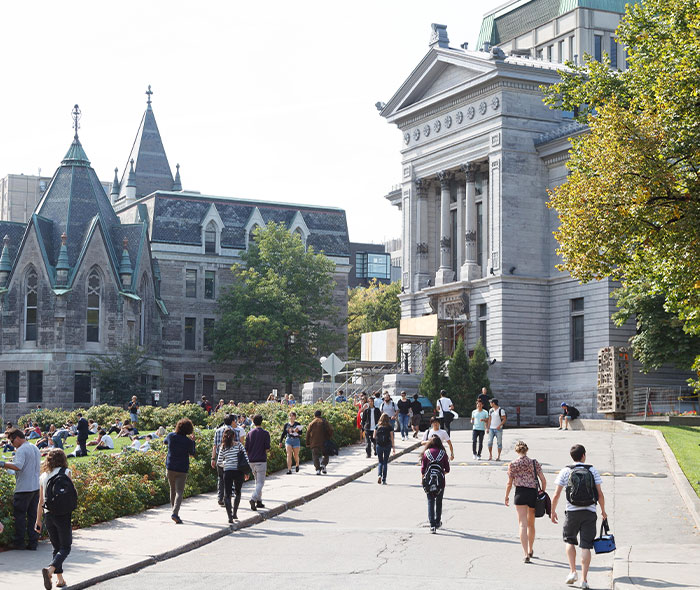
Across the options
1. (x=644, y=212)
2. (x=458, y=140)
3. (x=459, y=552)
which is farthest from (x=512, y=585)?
(x=458, y=140)

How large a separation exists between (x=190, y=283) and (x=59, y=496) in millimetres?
63920

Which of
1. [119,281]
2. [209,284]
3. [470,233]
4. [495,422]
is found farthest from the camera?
[209,284]

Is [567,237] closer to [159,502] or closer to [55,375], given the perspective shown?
[159,502]

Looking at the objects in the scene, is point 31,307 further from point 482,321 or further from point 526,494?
point 526,494

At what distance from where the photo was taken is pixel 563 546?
1936cm

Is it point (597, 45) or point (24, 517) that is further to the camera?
point (597, 45)

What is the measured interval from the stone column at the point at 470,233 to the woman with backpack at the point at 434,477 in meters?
44.0

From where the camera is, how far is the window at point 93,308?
70188mm

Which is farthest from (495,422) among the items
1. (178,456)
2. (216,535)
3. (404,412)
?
(216,535)

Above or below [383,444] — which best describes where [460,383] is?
above

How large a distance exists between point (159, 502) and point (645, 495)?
1056 cm

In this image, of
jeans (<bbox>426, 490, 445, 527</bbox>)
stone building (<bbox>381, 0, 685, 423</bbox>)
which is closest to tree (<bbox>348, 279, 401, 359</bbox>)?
stone building (<bbox>381, 0, 685, 423</bbox>)

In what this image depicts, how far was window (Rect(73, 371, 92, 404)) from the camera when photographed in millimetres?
68938

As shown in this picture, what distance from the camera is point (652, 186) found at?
2280 cm
